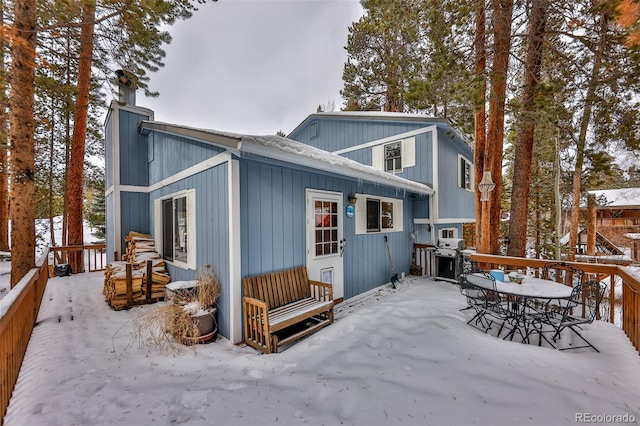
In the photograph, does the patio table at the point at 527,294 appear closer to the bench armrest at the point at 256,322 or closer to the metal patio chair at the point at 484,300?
the metal patio chair at the point at 484,300

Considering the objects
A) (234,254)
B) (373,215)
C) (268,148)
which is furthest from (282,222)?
(373,215)

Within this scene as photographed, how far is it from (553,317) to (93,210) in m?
20.2

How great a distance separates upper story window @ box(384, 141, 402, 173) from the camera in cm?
786

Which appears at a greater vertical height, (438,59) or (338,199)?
(438,59)

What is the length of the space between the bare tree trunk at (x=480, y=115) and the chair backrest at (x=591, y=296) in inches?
73.3

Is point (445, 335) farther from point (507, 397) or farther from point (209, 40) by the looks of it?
point (209, 40)

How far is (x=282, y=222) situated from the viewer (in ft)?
12.4

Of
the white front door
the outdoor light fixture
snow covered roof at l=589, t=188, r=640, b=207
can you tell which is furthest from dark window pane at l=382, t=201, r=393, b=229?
snow covered roof at l=589, t=188, r=640, b=207

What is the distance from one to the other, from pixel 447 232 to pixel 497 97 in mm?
4835

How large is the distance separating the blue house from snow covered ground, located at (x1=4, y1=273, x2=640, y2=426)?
2.89ft

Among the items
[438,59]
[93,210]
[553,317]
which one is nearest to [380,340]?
[553,317]

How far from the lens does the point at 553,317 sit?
3.13 metres

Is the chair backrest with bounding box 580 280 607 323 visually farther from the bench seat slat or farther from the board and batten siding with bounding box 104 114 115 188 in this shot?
the board and batten siding with bounding box 104 114 115 188

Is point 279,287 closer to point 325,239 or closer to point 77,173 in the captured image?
point 325,239
